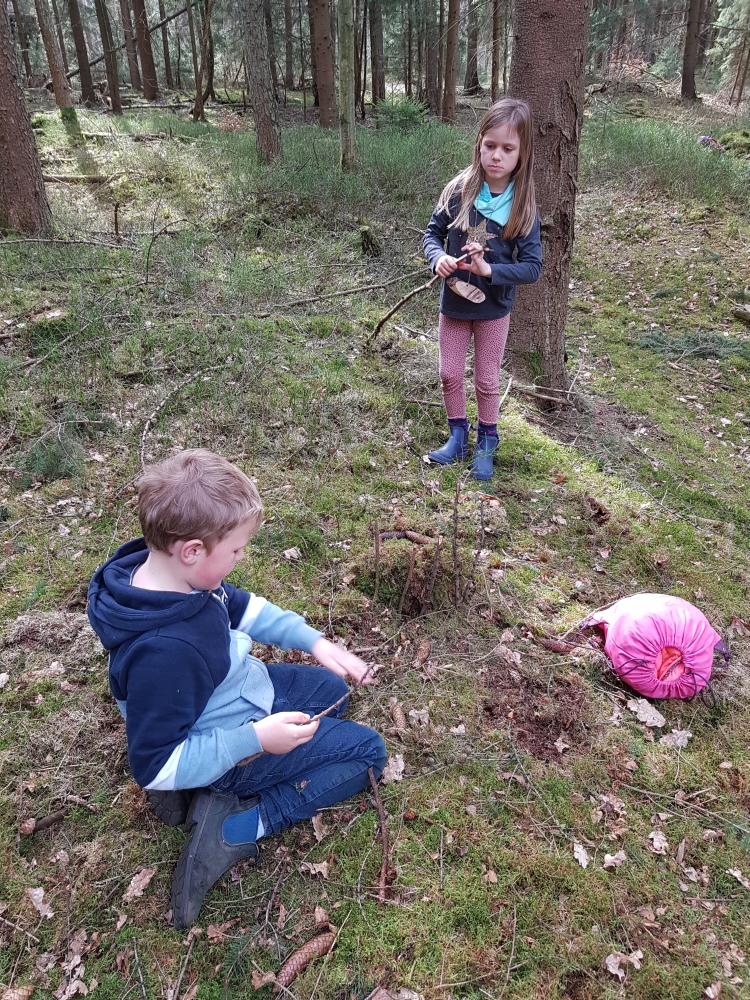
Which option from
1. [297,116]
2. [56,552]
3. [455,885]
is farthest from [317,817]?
[297,116]

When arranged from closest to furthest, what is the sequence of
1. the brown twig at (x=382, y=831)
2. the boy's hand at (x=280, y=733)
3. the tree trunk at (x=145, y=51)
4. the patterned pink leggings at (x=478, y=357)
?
1. the boy's hand at (x=280, y=733)
2. the brown twig at (x=382, y=831)
3. the patterned pink leggings at (x=478, y=357)
4. the tree trunk at (x=145, y=51)

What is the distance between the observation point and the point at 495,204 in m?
3.40

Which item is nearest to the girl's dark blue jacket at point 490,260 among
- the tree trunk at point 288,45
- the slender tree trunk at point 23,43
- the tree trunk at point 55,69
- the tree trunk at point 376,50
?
the tree trunk at point 55,69

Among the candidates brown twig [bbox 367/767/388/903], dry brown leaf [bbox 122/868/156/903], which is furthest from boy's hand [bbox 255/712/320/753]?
dry brown leaf [bbox 122/868/156/903]

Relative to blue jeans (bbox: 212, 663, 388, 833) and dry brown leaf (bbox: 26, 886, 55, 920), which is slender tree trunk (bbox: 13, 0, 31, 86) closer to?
blue jeans (bbox: 212, 663, 388, 833)

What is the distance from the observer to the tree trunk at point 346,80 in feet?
26.6

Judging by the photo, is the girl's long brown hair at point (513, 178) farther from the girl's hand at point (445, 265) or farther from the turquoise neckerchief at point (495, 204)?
the girl's hand at point (445, 265)

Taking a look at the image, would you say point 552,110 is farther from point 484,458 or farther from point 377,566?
point 377,566

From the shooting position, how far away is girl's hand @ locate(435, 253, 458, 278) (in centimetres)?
334

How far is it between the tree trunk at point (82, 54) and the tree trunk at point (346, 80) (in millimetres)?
10343

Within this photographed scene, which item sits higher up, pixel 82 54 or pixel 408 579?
pixel 82 54

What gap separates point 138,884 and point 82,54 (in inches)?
746

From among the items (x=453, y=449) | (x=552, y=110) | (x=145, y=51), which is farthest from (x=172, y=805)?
(x=145, y=51)

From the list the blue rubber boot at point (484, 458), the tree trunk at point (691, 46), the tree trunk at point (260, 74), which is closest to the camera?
the blue rubber boot at point (484, 458)
